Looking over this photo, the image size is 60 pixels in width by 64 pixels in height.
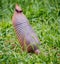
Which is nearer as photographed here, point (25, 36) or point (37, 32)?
point (25, 36)

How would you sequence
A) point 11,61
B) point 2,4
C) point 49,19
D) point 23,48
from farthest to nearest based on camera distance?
point 2,4, point 49,19, point 23,48, point 11,61

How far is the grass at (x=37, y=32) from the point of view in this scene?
3725 millimetres

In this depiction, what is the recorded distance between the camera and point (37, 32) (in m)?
4.61

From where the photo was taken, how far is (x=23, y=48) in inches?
156

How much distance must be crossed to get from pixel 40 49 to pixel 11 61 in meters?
0.43

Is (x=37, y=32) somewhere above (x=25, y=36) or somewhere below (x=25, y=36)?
below

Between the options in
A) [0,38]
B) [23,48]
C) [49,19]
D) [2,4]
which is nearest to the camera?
[23,48]

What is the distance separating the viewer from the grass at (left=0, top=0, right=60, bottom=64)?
3.72 metres

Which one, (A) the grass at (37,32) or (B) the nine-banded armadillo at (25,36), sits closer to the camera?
(A) the grass at (37,32)

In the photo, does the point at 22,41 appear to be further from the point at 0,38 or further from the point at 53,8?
the point at 53,8

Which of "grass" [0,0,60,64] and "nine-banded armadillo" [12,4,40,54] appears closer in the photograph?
"grass" [0,0,60,64]

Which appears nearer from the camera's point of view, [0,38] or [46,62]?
[46,62]

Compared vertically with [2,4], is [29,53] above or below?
below

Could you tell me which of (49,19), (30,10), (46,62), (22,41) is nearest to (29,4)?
(30,10)
